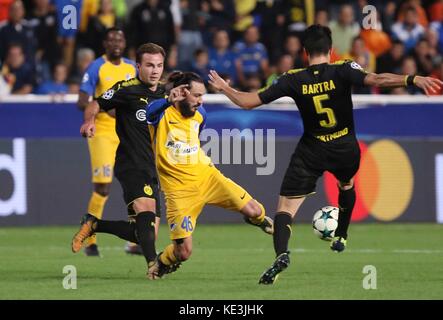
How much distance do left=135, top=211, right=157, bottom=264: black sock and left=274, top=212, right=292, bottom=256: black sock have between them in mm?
1287

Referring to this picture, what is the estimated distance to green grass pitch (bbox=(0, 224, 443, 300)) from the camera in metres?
9.62

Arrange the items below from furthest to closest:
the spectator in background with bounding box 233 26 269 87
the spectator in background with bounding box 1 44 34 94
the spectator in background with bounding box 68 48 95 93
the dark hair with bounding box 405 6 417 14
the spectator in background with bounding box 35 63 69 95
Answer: the dark hair with bounding box 405 6 417 14 < the spectator in background with bounding box 233 26 269 87 < the spectator in background with bounding box 68 48 95 93 < the spectator in background with bounding box 35 63 69 95 < the spectator in background with bounding box 1 44 34 94

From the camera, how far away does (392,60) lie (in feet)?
66.2

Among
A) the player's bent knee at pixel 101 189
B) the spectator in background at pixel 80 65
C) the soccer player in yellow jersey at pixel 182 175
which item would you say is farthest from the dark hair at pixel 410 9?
the soccer player in yellow jersey at pixel 182 175

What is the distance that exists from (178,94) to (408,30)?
1183 cm

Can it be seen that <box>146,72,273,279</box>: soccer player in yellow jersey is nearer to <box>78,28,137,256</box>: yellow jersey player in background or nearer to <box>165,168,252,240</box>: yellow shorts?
<box>165,168,252,240</box>: yellow shorts

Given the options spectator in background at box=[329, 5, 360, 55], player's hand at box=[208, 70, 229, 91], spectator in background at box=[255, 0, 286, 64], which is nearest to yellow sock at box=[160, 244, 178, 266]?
player's hand at box=[208, 70, 229, 91]

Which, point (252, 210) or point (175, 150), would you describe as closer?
point (175, 150)

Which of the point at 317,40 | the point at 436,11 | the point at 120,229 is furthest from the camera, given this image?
the point at 436,11

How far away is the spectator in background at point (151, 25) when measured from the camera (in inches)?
756

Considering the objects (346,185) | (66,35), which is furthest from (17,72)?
(346,185)

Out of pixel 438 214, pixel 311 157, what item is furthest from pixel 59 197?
pixel 311 157

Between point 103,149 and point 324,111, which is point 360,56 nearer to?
point 103,149
